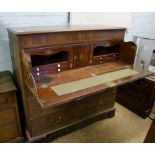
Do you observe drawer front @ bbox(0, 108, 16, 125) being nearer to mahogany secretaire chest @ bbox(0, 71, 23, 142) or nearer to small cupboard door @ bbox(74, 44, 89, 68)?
mahogany secretaire chest @ bbox(0, 71, 23, 142)

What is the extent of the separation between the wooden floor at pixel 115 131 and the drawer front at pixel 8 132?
48cm

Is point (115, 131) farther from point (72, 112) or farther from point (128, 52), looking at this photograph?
point (128, 52)

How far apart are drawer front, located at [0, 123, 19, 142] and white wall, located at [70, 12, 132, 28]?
142 cm

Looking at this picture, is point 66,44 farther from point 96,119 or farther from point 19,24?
point 96,119

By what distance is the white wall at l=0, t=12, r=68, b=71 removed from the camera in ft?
5.78

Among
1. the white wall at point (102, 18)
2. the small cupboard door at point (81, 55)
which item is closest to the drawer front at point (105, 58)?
the small cupboard door at point (81, 55)

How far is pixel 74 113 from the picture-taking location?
6.58 ft

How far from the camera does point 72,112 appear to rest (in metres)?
1.98

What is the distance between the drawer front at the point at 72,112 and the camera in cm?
180

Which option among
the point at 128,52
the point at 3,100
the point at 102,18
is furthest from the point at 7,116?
the point at 102,18

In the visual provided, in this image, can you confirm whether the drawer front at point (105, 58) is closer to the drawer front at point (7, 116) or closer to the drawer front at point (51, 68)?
the drawer front at point (51, 68)

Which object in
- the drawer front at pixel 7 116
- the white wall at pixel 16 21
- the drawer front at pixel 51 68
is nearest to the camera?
the drawer front at pixel 51 68
